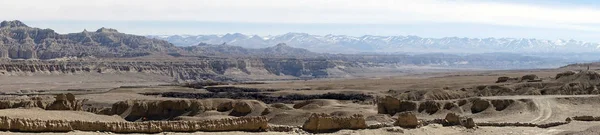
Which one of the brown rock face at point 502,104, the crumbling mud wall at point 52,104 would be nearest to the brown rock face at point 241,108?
the crumbling mud wall at point 52,104

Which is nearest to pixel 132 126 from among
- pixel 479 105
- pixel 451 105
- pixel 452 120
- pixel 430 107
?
pixel 452 120

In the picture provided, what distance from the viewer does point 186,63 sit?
191250mm

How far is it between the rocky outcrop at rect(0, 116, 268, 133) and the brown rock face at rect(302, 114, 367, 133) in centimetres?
221

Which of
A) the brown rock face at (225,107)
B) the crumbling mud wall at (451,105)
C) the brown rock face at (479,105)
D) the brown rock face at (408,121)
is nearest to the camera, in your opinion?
the brown rock face at (408,121)

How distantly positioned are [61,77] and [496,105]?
410 ft

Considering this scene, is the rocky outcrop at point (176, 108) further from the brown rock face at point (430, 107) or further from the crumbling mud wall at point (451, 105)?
the brown rock face at point (430, 107)

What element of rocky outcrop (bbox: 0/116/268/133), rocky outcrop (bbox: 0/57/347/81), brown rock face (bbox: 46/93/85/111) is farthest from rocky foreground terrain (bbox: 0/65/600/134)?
rocky outcrop (bbox: 0/57/347/81)

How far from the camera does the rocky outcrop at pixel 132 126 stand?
26734mm

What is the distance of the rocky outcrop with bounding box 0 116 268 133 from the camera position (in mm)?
26734

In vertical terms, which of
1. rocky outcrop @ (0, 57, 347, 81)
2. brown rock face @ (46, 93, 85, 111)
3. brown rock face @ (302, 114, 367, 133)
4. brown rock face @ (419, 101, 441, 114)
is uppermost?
brown rock face @ (302, 114, 367, 133)

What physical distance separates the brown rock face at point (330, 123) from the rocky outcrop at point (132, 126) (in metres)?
2.21

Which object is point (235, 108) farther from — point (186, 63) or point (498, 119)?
point (186, 63)

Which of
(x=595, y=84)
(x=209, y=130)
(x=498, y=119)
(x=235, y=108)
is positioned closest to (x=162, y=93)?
(x=235, y=108)

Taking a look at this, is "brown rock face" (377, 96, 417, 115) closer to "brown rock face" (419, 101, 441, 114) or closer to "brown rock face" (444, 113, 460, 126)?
"brown rock face" (419, 101, 441, 114)
